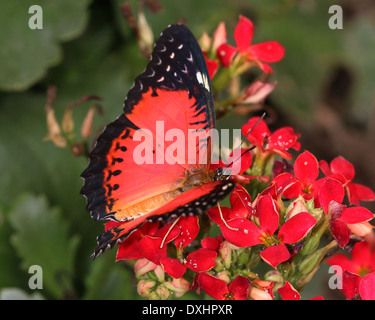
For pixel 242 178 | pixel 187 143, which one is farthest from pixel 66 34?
pixel 242 178

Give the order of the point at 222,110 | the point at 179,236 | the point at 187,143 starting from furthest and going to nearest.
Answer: the point at 222,110
the point at 187,143
the point at 179,236

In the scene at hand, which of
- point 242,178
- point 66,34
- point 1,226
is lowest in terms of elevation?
point 1,226

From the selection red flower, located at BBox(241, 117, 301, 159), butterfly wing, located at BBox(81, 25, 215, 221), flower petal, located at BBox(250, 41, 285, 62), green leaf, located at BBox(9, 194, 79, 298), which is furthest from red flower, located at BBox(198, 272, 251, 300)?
green leaf, located at BBox(9, 194, 79, 298)

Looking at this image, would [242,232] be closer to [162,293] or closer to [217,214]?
[217,214]

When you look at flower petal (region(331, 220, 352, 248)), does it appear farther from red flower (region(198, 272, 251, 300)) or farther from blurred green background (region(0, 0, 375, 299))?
blurred green background (region(0, 0, 375, 299))

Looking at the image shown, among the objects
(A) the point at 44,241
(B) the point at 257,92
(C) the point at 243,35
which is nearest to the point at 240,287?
(B) the point at 257,92
